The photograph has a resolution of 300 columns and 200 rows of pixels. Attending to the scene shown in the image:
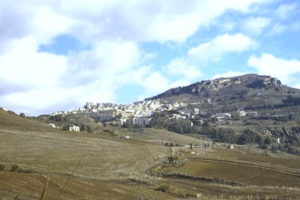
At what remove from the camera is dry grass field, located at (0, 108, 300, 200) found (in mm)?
23469

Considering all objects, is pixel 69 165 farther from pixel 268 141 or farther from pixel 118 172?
pixel 268 141

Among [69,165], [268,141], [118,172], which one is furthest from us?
[268,141]

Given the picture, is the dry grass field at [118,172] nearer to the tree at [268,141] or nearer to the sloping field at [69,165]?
the sloping field at [69,165]

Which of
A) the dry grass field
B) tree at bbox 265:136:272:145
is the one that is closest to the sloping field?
the dry grass field

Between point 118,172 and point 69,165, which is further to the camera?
point 69,165

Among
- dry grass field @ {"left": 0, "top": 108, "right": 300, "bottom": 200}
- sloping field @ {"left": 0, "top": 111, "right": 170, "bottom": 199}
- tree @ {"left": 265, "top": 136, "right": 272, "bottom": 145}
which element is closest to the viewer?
sloping field @ {"left": 0, "top": 111, "right": 170, "bottom": 199}

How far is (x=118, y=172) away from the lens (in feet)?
134

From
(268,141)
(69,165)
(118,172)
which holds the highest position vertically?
(268,141)

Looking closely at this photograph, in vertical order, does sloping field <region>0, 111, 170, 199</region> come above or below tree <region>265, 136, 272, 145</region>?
below

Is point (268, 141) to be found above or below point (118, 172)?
above

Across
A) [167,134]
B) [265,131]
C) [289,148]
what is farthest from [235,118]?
[167,134]

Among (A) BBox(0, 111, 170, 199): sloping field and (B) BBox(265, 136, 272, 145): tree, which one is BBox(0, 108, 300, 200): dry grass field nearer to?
(A) BBox(0, 111, 170, 199): sloping field

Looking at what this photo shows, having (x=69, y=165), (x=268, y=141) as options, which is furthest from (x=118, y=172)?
(x=268, y=141)

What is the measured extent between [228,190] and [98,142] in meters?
33.8
